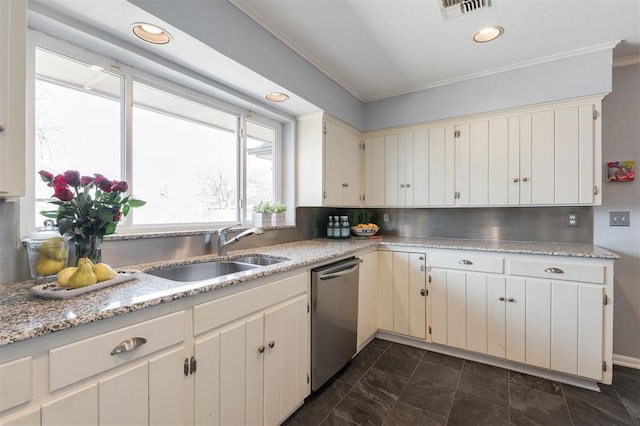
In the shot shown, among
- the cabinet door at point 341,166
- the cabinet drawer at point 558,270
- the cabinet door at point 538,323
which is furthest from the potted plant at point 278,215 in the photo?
the cabinet door at point 538,323

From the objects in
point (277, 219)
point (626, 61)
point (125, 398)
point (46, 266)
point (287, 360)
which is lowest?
point (287, 360)

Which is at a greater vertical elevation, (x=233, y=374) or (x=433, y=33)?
(x=433, y=33)

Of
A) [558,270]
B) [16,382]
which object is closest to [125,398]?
[16,382]

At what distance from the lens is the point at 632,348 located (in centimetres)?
229

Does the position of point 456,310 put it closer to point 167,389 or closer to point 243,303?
point 243,303

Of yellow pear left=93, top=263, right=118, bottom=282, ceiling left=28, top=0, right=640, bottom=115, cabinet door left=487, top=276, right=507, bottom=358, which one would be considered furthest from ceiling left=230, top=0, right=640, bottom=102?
cabinet door left=487, top=276, right=507, bottom=358

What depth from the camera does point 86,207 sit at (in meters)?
1.23

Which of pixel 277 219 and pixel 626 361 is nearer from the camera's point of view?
pixel 626 361

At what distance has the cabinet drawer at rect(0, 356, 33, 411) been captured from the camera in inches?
28.5

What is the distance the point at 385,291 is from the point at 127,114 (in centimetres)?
243

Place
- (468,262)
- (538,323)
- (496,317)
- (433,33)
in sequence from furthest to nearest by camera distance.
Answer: (468,262)
(496,317)
(538,323)
(433,33)

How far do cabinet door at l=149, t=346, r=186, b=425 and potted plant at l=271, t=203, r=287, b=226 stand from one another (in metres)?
1.51

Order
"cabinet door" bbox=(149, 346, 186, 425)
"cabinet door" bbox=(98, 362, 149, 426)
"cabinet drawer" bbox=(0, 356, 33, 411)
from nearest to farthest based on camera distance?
"cabinet drawer" bbox=(0, 356, 33, 411) → "cabinet door" bbox=(98, 362, 149, 426) → "cabinet door" bbox=(149, 346, 186, 425)

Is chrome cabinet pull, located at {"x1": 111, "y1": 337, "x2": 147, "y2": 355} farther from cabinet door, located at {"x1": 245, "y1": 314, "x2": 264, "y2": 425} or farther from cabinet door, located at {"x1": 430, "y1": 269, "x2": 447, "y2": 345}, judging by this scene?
cabinet door, located at {"x1": 430, "y1": 269, "x2": 447, "y2": 345}
